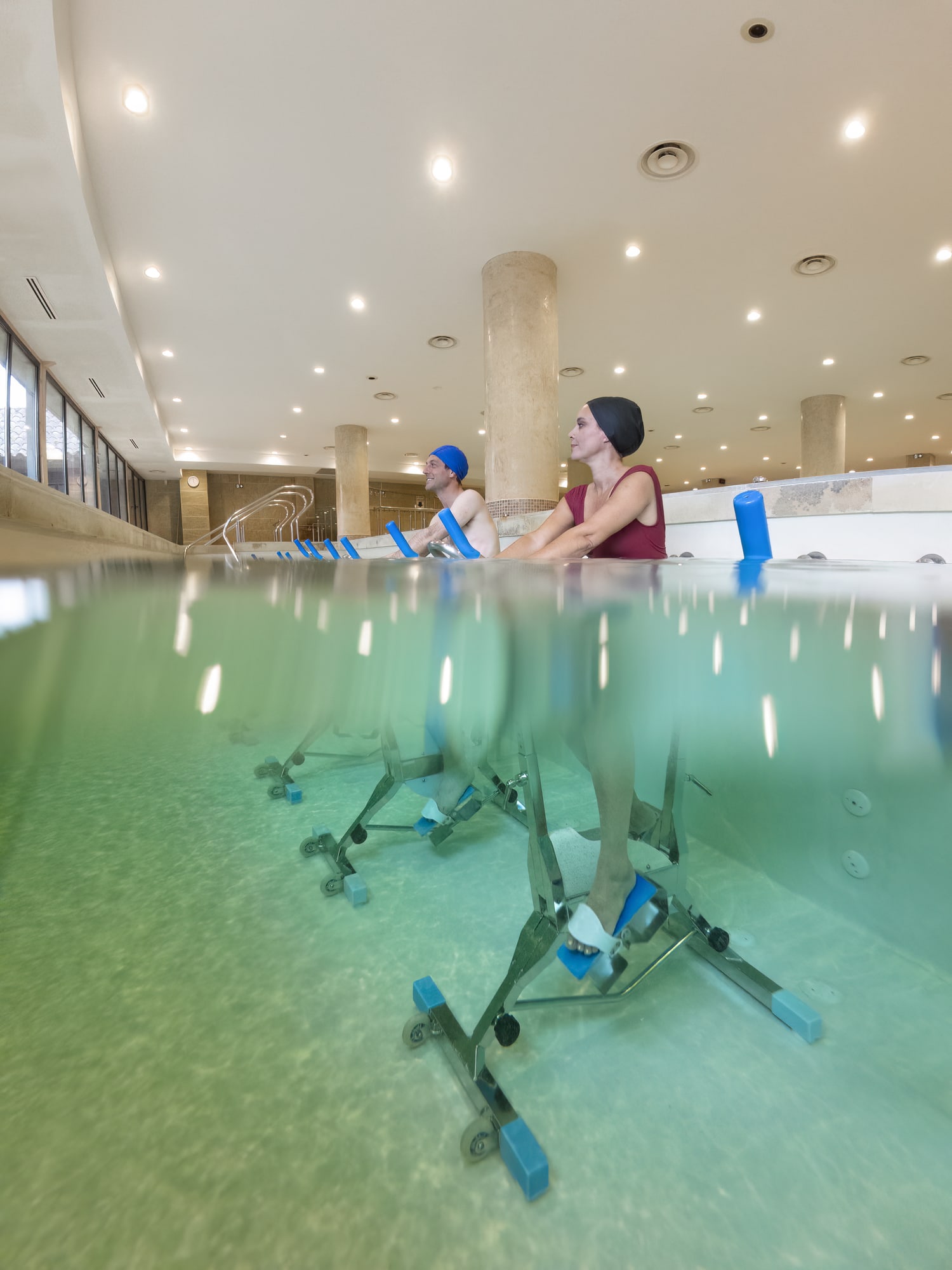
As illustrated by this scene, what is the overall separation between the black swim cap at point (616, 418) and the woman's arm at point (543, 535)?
29 cm

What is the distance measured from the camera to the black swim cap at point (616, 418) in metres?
1.99

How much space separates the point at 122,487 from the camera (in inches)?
584

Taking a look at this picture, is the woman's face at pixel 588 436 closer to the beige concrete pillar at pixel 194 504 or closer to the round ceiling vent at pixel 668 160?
the round ceiling vent at pixel 668 160

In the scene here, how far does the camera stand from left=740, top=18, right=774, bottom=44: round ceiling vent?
10.1ft

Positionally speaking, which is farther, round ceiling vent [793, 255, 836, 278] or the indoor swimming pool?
round ceiling vent [793, 255, 836, 278]

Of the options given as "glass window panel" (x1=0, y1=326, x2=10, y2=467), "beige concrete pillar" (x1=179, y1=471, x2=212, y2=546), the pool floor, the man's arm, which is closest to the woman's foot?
the pool floor

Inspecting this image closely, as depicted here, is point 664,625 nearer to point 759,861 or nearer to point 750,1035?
point 750,1035

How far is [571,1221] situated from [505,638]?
120cm

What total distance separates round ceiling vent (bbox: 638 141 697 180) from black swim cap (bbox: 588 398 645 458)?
3.34 metres

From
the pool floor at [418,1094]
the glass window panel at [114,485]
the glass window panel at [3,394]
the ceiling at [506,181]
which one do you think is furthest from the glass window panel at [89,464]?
the pool floor at [418,1094]

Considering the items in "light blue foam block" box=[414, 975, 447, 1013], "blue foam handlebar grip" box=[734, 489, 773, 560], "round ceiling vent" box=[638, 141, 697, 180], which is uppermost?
"round ceiling vent" box=[638, 141, 697, 180]

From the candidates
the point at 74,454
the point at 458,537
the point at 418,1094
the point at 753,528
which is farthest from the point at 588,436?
the point at 74,454

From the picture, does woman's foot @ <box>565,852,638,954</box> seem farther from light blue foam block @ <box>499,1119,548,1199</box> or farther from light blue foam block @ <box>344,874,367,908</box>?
light blue foam block @ <box>344,874,367,908</box>

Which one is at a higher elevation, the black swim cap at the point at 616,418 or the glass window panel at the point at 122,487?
the glass window panel at the point at 122,487
